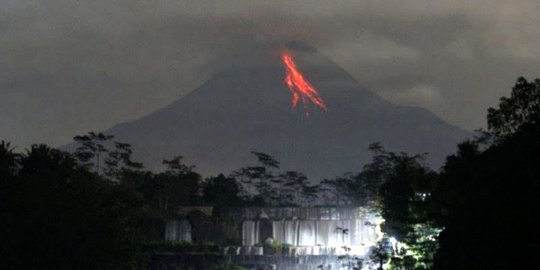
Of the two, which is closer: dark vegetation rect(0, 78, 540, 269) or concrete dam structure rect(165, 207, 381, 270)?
dark vegetation rect(0, 78, 540, 269)

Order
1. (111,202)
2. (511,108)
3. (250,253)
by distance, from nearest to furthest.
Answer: (511,108), (111,202), (250,253)

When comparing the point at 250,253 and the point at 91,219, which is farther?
the point at 250,253

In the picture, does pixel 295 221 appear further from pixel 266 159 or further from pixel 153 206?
pixel 266 159

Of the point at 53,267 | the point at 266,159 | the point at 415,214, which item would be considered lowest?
the point at 53,267

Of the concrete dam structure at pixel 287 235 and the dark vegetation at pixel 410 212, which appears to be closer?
the dark vegetation at pixel 410 212

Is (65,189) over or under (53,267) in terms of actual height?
over

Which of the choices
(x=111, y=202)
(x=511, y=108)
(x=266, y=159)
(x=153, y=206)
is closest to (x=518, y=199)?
(x=511, y=108)

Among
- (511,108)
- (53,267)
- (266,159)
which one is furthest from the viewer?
(266,159)

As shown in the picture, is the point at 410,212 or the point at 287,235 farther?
the point at 287,235
